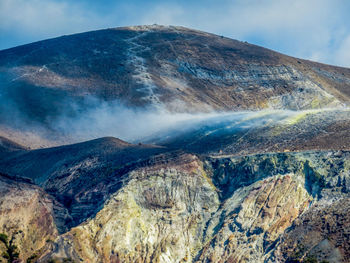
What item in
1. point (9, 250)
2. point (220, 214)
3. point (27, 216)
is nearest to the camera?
point (9, 250)

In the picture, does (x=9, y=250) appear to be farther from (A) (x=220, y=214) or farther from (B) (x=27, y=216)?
(A) (x=220, y=214)

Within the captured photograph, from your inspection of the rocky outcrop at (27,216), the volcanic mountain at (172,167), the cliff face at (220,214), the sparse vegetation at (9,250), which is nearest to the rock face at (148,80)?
the volcanic mountain at (172,167)

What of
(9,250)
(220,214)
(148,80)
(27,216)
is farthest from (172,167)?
(148,80)

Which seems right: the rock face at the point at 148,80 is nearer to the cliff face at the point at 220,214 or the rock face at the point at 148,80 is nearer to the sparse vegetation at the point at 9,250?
the cliff face at the point at 220,214

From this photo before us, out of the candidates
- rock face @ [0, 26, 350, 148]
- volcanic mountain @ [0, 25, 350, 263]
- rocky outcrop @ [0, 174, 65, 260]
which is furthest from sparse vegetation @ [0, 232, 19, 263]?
rock face @ [0, 26, 350, 148]

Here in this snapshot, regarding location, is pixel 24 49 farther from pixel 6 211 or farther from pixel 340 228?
pixel 340 228

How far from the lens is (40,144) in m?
68.5

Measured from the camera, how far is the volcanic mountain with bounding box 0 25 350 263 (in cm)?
3753

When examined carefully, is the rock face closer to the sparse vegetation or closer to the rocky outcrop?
the rocky outcrop

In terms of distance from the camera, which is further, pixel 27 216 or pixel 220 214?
pixel 220 214

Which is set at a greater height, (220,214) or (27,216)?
(27,216)

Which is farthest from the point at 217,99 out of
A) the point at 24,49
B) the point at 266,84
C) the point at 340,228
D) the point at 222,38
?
the point at 340,228

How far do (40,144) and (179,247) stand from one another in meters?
35.5

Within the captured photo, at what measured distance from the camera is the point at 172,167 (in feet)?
148
